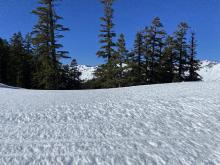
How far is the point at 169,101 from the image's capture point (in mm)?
5562

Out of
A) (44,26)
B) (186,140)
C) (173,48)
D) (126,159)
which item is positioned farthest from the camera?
(173,48)

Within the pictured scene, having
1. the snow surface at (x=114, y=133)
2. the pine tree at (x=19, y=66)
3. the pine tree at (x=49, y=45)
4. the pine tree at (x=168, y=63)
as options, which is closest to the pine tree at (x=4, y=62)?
the pine tree at (x=19, y=66)

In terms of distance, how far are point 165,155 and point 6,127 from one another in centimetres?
308

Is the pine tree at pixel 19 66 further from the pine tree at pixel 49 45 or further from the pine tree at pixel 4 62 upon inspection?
the pine tree at pixel 49 45

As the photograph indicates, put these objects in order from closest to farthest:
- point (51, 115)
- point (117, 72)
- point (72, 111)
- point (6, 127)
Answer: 1. point (6, 127)
2. point (51, 115)
3. point (72, 111)
4. point (117, 72)

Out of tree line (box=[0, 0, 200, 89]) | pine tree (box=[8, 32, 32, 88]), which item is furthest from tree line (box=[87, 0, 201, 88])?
pine tree (box=[8, 32, 32, 88])

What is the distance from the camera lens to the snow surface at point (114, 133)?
109 inches

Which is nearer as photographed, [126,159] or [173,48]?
[126,159]

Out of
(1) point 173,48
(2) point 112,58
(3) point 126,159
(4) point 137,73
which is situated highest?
(1) point 173,48

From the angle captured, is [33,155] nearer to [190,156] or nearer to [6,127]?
[6,127]

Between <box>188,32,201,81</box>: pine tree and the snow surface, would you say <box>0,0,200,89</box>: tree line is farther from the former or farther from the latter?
the snow surface

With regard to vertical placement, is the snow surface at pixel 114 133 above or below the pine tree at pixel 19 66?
below

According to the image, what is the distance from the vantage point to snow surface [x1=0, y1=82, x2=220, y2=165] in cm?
277

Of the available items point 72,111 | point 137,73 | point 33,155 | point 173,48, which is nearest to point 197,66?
point 173,48
